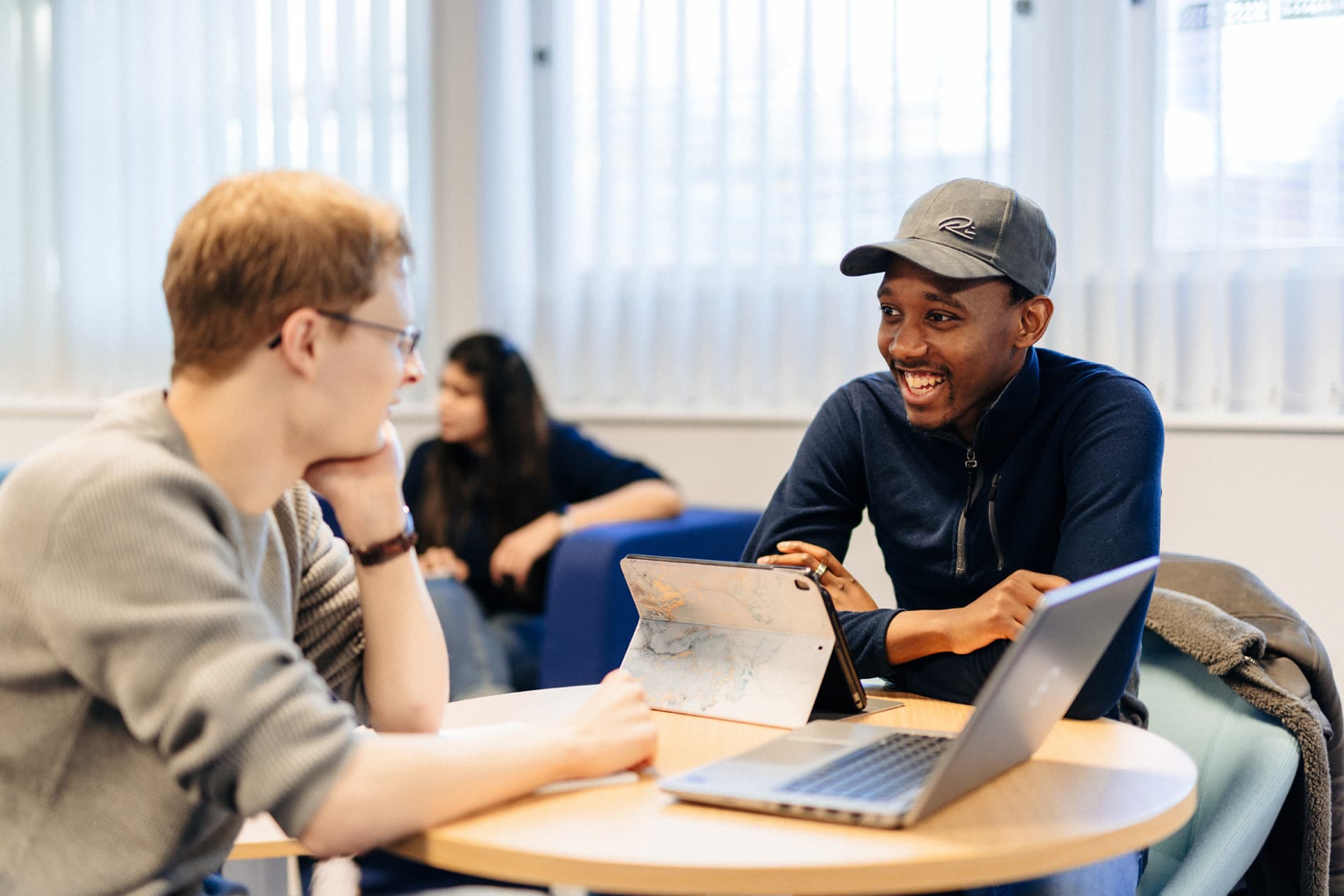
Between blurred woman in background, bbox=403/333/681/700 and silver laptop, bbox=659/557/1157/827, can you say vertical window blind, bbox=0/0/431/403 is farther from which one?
silver laptop, bbox=659/557/1157/827

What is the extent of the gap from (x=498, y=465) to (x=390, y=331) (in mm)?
2168

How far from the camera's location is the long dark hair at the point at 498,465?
3.19m

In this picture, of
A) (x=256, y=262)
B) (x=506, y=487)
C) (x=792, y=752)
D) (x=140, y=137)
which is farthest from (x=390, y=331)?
(x=140, y=137)

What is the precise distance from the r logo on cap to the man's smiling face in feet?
0.19

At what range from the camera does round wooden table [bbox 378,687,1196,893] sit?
0.88m

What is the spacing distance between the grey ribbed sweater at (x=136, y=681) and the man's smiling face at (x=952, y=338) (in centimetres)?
93

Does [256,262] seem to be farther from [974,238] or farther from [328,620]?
[974,238]

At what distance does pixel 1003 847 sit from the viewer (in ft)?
3.00

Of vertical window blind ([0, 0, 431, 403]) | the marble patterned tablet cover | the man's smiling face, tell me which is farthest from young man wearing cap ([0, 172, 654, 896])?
vertical window blind ([0, 0, 431, 403])

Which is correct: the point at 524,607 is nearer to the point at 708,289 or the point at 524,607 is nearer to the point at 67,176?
the point at 708,289

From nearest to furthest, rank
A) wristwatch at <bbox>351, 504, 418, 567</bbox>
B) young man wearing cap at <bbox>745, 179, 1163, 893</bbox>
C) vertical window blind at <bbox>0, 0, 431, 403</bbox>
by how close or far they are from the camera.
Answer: wristwatch at <bbox>351, 504, 418, 567</bbox>, young man wearing cap at <bbox>745, 179, 1163, 893</bbox>, vertical window blind at <bbox>0, 0, 431, 403</bbox>

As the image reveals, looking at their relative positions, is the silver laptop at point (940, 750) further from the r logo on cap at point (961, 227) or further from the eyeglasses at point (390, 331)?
the r logo on cap at point (961, 227)

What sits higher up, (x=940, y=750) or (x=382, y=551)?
(x=382, y=551)

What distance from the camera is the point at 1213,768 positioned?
68.9 inches
